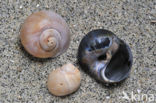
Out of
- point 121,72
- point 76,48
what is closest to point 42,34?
point 76,48

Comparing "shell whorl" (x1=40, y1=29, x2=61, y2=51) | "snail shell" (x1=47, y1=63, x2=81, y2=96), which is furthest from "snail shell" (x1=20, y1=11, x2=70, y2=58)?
"snail shell" (x1=47, y1=63, x2=81, y2=96)

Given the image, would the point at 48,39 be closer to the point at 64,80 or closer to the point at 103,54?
the point at 64,80

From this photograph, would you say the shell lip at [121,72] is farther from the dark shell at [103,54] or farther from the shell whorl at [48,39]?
the shell whorl at [48,39]

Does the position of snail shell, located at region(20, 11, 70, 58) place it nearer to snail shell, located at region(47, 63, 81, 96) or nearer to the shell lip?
snail shell, located at region(47, 63, 81, 96)

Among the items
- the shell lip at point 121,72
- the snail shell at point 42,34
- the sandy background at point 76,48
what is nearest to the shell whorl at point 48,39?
the snail shell at point 42,34

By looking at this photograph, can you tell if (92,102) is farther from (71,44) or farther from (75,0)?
(75,0)

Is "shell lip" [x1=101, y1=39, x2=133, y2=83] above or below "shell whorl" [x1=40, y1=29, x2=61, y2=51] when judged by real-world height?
below
